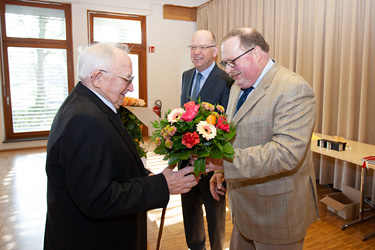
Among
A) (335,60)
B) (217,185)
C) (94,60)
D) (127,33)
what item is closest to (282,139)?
(217,185)

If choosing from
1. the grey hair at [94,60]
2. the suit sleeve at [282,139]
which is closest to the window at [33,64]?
the grey hair at [94,60]

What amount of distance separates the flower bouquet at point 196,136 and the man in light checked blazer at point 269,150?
10 centimetres

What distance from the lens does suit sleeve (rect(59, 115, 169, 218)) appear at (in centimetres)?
113

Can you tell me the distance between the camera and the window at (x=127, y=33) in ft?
24.6

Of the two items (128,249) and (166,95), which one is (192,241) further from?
(166,95)

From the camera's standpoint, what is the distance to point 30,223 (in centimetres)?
329

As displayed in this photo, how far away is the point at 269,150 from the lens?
52.5 inches

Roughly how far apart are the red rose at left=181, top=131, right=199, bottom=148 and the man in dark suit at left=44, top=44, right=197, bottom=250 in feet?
0.74

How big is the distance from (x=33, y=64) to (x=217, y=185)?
6.71 metres

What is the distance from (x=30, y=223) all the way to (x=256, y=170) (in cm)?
306

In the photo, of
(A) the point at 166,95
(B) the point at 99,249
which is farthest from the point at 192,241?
(A) the point at 166,95

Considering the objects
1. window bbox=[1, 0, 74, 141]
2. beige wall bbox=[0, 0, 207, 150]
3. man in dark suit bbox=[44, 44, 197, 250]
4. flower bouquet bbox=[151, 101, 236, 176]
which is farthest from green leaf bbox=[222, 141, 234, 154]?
beige wall bbox=[0, 0, 207, 150]

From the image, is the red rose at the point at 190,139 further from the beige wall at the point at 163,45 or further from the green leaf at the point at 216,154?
the beige wall at the point at 163,45

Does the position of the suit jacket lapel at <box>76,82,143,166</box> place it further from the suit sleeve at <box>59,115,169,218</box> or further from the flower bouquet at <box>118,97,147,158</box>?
the flower bouquet at <box>118,97,147,158</box>
